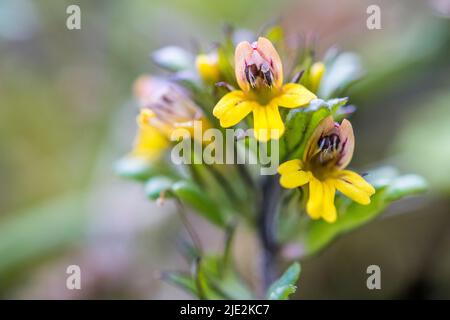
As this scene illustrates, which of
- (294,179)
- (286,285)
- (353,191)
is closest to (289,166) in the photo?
(294,179)

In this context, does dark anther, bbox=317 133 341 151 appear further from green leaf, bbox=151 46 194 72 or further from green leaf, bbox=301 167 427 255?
green leaf, bbox=151 46 194 72

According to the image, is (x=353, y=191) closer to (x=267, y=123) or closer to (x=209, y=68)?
(x=267, y=123)

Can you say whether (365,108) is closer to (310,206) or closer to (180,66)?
(180,66)

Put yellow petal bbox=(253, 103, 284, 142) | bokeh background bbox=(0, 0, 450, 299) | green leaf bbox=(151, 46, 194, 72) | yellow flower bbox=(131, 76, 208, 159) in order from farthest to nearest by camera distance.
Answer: bokeh background bbox=(0, 0, 450, 299) < green leaf bbox=(151, 46, 194, 72) < yellow flower bbox=(131, 76, 208, 159) < yellow petal bbox=(253, 103, 284, 142)

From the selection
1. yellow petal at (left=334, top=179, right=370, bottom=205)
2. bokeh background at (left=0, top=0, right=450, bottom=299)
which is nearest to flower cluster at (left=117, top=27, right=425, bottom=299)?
yellow petal at (left=334, top=179, right=370, bottom=205)

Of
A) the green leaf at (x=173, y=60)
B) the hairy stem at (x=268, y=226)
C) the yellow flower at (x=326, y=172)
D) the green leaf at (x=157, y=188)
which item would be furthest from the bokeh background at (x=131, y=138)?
the yellow flower at (x=326, y=172)
